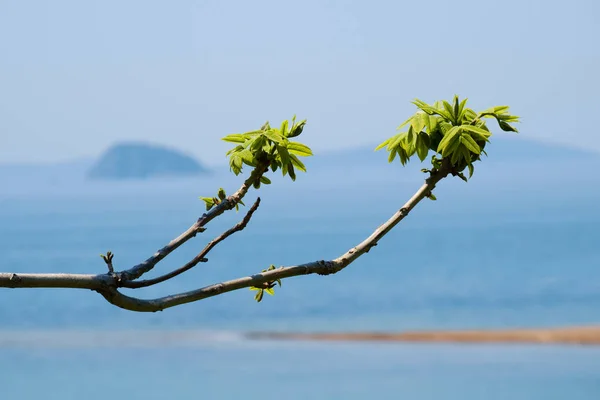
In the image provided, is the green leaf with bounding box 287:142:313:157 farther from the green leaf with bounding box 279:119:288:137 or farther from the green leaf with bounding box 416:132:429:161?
the green leaf with bounding box 416:132:429:161

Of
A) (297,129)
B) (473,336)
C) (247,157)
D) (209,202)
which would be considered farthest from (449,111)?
(473,336)

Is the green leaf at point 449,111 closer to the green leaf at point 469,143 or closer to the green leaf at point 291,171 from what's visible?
the green leaf at point 469,143

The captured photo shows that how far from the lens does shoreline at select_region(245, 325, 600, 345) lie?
29.5 meters

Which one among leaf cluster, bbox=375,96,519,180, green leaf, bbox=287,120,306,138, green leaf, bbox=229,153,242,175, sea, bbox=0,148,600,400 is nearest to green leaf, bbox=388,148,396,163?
leaf cluster, bbox=375,96,519,180

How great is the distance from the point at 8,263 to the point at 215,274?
9.54 meters

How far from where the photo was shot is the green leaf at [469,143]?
199cm

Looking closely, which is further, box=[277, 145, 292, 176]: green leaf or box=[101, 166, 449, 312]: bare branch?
box=[277, 145, 292, 176]: green leaf

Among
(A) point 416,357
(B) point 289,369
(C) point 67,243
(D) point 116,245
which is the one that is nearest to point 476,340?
(A) point 416,357

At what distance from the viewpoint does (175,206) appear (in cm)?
8900

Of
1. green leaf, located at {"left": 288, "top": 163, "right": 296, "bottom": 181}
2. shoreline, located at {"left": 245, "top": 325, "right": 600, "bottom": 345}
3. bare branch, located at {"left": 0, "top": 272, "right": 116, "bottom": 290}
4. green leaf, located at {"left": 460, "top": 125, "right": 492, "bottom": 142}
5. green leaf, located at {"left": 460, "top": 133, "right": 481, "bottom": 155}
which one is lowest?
bare branch, located at {"left": 0, "top": 272, "right": 116, "bottom": 290}

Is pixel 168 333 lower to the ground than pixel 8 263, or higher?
lower

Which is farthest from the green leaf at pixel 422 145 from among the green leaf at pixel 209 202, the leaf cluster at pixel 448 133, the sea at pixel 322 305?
the sea at pixel 322 305

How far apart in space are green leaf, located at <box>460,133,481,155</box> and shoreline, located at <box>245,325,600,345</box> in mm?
27928

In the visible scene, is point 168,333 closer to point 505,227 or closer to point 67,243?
point 67,243
